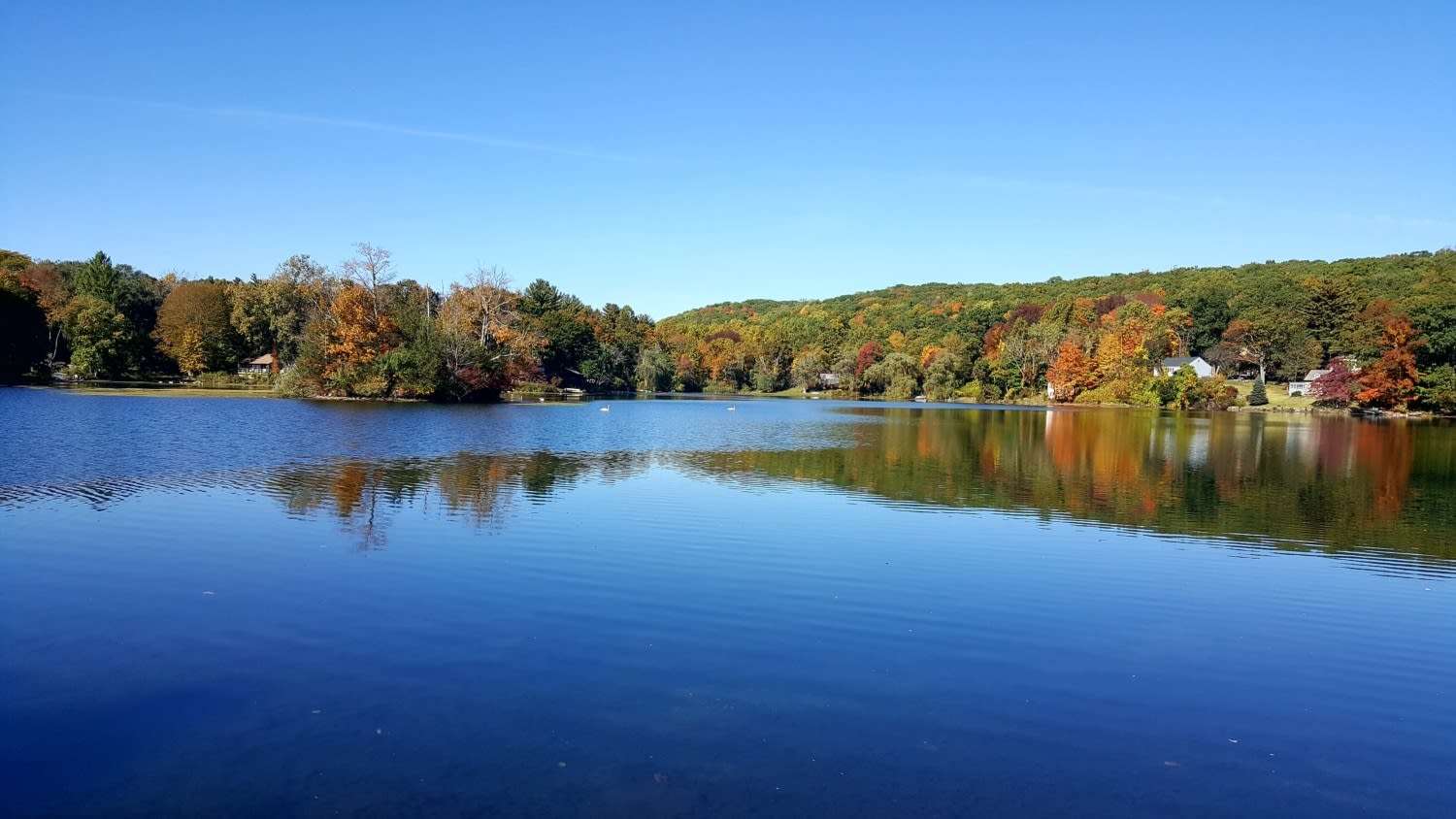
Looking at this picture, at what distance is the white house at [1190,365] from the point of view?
88438mm

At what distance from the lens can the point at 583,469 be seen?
22.5 meters

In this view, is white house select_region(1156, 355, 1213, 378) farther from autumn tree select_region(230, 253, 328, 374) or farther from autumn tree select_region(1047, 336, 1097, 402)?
autumn tree select_region(230, 253, 328, 374)

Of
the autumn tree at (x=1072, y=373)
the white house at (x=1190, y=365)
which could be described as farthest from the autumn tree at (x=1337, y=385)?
the autumn tree at (x=1072, y=373)

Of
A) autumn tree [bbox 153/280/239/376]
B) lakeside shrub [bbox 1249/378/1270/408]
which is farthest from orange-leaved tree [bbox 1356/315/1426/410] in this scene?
autumn tree [bbox 153/280/239/376]

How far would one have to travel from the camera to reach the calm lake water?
18.3 feet

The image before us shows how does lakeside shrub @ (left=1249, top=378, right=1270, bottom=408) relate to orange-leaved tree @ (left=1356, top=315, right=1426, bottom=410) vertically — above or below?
below

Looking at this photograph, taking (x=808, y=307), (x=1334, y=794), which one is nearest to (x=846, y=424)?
(x=1334, y=794)

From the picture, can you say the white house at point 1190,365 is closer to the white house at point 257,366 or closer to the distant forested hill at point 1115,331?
the distant forested hill at point 1115,331

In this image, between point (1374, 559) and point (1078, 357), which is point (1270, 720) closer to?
point (1374, 559)

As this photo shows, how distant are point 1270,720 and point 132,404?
45177mm

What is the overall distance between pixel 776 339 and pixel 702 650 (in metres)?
120

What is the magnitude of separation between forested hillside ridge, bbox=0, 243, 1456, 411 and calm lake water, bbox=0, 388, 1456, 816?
42.6m

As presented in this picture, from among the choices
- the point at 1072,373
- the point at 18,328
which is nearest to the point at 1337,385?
the point at 1072,373

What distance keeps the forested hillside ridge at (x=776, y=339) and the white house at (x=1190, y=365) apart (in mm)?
978
